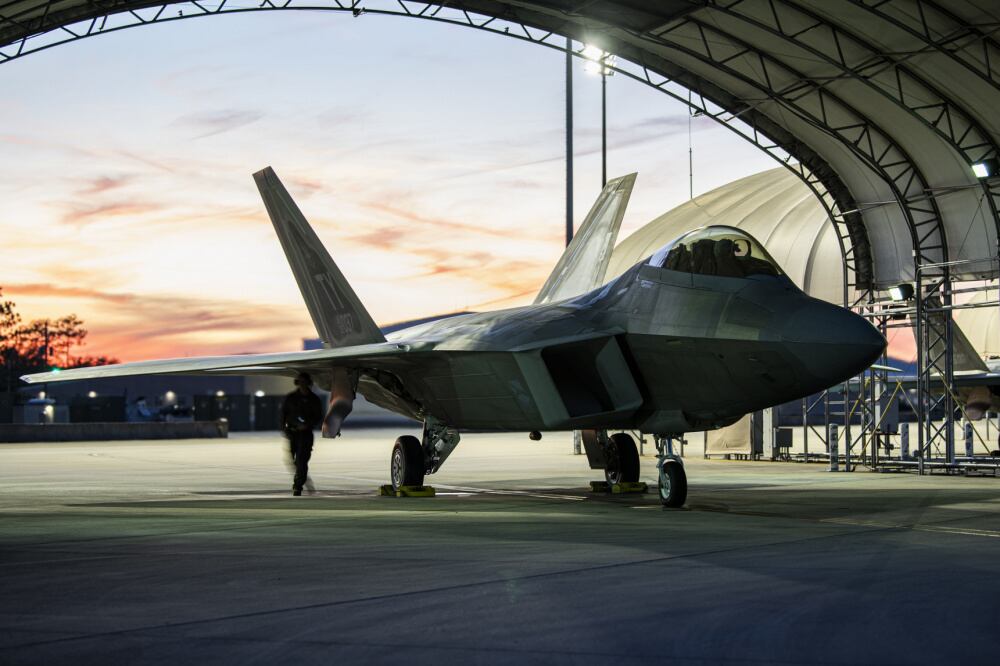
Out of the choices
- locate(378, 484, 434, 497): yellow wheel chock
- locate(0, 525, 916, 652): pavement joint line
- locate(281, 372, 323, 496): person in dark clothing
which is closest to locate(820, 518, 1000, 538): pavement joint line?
locate(0, 525, 916, 652): pavement joint line

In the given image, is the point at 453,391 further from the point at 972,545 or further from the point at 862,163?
the point at 862,163

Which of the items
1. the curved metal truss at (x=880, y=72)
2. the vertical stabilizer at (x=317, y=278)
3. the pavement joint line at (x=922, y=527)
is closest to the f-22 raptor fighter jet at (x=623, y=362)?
the vertical stabilizer at (x=317, y=278)

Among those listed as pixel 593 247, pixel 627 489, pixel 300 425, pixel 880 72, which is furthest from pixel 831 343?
pixel 880 72

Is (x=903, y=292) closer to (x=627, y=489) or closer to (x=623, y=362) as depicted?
(x=627, y=489)

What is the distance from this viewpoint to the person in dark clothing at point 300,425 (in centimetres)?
1216

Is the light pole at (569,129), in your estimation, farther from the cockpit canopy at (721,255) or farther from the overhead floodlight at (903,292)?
the cockpit canopy at (721,255)

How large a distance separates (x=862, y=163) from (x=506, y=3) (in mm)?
7479

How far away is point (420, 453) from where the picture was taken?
12.3 metres

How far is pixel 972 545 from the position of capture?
24.0 ft

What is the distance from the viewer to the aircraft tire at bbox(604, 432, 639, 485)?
12.8 m

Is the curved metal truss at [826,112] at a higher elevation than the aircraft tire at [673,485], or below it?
higher

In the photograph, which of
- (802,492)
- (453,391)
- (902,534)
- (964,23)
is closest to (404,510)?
(453,391)

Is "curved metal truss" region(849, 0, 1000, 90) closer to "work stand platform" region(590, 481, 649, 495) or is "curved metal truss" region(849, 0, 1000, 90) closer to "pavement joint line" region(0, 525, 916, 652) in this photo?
"work stand platform" region(590, 481, 649, 495)

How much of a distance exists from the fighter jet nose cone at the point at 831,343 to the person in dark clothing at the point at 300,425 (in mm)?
5795
